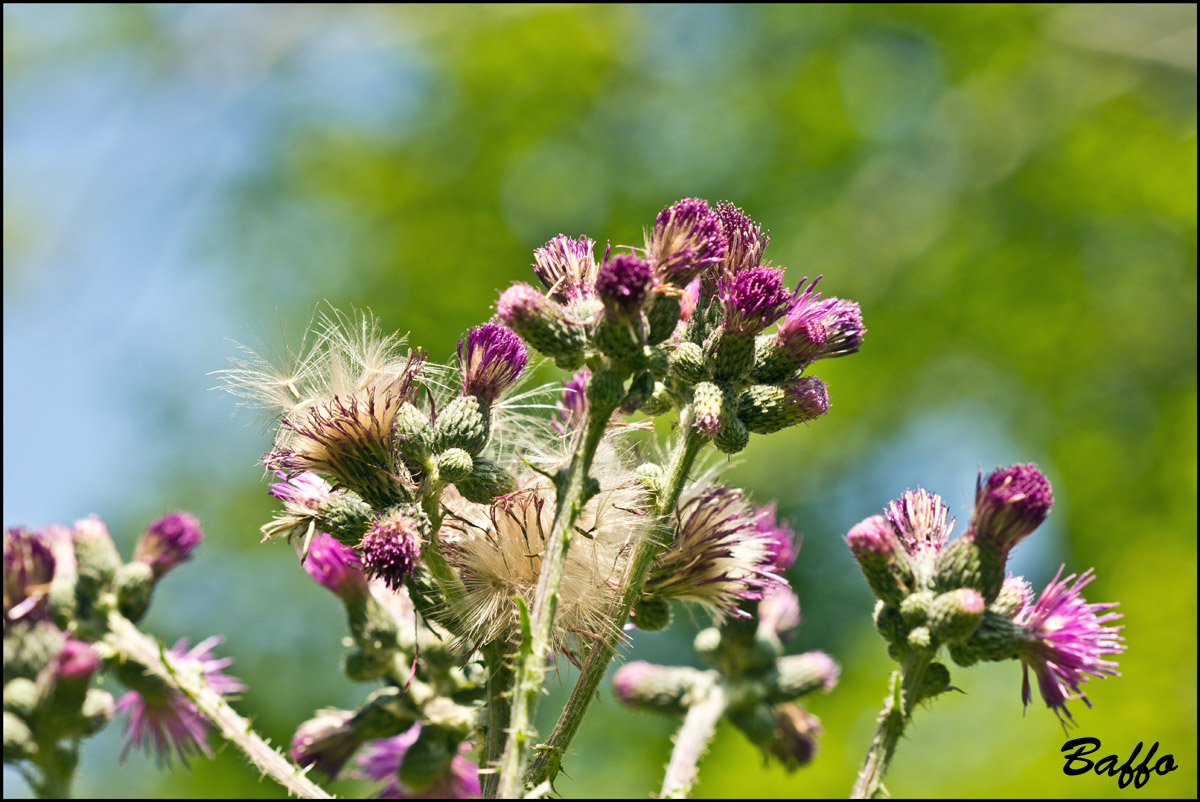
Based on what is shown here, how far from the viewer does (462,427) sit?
198cm

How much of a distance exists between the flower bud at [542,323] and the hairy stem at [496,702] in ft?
1.97

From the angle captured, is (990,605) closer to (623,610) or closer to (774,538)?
(774,538)

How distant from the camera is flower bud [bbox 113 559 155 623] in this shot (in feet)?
9.45

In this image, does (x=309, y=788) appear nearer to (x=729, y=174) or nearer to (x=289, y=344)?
(x=289, y=344)

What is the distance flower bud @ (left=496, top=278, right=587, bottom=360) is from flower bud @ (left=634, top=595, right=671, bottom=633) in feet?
2.00

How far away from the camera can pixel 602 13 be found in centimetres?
1599

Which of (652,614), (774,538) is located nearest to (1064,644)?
(774,538)

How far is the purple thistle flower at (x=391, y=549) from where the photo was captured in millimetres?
1790

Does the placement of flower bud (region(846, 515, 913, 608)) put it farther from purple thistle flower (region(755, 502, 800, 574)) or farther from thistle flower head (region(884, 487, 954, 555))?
purple thistle flower (region(755, 502, 800, 574))

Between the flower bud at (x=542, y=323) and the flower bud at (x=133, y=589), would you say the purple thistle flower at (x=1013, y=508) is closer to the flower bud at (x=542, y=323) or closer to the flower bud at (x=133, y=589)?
the flower bud at (x=542, y=323)

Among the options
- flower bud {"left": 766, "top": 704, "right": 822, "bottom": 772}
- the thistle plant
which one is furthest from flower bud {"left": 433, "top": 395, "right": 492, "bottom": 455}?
flower bud {"left": 766, "top": 704, "right": 822, "bottom": 772}

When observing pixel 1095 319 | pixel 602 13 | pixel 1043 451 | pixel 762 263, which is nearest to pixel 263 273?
pixel 602 13

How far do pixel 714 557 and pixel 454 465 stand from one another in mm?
588

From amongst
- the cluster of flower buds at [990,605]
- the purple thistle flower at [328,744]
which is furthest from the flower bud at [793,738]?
the purple thistle flower at [328,744]
